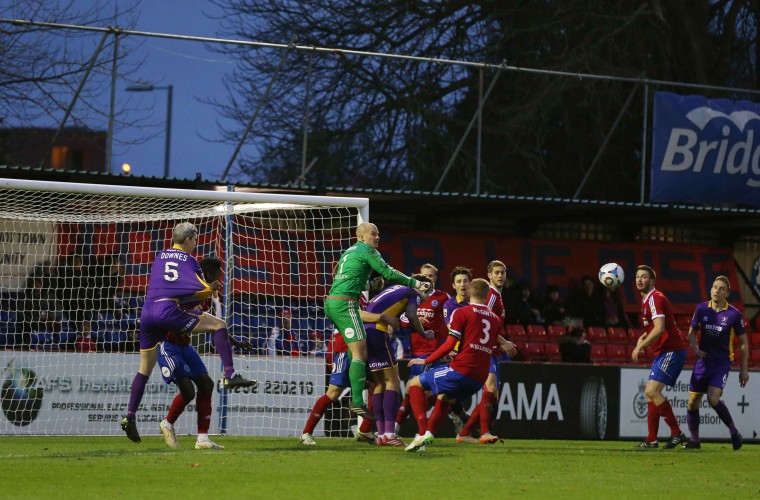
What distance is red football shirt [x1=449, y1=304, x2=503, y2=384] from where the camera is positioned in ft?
38.9

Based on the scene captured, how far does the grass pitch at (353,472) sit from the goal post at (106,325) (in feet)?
7.36

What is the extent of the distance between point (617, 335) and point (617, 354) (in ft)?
2.21

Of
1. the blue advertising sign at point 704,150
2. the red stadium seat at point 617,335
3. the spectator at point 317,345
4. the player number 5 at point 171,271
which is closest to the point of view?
the player number 5 at point 171,271

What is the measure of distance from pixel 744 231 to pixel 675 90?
11.3ft

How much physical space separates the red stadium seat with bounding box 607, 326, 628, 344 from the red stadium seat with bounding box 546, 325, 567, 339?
43.5 inches

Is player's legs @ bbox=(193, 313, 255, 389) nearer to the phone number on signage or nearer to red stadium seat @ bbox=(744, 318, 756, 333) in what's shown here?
the phone number on signage

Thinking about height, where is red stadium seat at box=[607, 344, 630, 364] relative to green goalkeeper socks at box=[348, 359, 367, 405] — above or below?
above

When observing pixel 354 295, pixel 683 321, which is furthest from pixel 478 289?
pixel 683 321

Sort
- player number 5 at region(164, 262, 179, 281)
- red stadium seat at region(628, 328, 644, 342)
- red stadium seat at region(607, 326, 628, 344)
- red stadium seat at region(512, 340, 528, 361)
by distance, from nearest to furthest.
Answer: player number 5 at region(164, 262, 179, 281) < red stadium seat at region(512, 340, 528, 361) < red stadium seat at region(607, 326, 628, 344) < red stadium seat at region(628, 328, 644, 342)

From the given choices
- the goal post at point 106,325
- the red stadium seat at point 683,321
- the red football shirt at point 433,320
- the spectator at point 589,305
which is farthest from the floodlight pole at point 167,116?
the red stadium seat at point 683,321

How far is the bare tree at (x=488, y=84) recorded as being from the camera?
898 inches

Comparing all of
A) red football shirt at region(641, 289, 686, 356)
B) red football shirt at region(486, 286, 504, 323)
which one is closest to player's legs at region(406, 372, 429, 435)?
red football shirt at region(486, 286, 504, 323)

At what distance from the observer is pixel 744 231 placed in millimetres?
25016

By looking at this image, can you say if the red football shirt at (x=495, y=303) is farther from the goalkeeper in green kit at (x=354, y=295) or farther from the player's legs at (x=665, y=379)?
the player's legs at (x=665, y=379)
